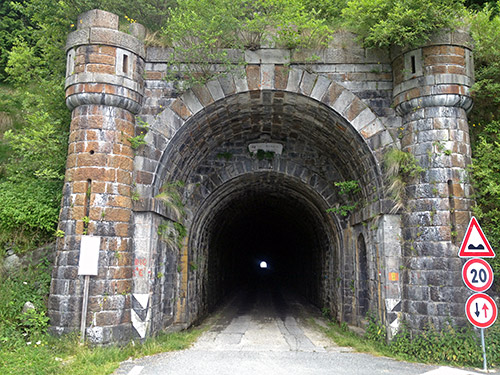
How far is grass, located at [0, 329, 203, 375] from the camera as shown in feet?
21.3

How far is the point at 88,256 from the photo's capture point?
309 inches

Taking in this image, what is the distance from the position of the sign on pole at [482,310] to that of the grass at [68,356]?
18.4ft

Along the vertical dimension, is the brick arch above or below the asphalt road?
above

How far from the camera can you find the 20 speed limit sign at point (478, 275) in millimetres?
6988

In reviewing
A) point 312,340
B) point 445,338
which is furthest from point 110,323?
point 445,338

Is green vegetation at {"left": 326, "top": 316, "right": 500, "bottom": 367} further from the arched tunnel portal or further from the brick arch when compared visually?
the brick arch

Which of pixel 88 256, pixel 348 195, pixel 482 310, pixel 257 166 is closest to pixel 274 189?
pixel 257 166

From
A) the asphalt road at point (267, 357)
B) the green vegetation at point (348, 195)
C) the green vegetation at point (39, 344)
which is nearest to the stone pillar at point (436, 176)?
the asphalt road at point (267, 357)

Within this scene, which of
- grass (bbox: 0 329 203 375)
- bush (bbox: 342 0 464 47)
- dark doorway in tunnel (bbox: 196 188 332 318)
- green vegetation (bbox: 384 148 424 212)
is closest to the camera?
grass (bbox: 0 329 203 375)

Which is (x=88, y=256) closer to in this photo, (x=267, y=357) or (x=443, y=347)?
(x=267, y=357)

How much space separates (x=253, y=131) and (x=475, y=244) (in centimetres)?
649

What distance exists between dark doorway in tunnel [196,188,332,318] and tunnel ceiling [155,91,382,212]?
7.73 ft

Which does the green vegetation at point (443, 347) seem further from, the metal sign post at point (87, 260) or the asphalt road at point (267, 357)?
the metal sign post at point (87, 260)

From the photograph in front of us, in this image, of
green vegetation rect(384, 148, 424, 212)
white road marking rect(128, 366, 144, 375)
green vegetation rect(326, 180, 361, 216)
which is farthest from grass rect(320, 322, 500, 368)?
white road marking rect(128, 366, 144, 375)
